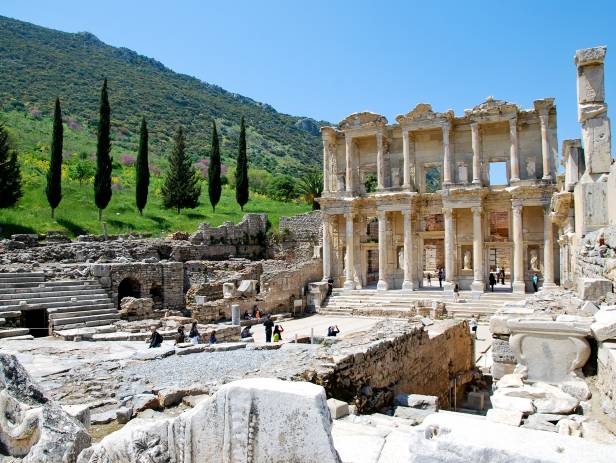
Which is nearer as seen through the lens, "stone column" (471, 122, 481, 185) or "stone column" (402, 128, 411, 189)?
"stone column" (471, 122, 481, 185)

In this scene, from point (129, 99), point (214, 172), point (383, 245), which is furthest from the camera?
point (129, 99)

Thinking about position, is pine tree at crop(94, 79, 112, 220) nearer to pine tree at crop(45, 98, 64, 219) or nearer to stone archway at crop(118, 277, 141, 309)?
pine tree at crop(45, 98, 64, 219)

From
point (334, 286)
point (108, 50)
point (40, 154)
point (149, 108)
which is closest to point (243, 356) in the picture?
point (334, 286)

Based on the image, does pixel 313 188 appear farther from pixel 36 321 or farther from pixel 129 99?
pixel 129 99

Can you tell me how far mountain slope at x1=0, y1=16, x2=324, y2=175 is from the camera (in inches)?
2574

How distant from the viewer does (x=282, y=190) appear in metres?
53.1

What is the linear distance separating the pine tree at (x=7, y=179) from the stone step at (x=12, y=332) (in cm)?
1689

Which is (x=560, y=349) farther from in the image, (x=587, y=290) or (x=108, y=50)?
(x=108, y=50)

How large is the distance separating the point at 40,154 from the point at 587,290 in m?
44.7

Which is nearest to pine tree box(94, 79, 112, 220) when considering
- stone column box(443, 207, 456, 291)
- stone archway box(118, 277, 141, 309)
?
stone archway box(118, 277, 141, 309)

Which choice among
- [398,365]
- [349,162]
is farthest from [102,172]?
[398,365]

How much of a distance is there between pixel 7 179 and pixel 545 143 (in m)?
30.1

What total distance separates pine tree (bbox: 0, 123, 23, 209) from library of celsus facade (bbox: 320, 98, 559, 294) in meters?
18.4

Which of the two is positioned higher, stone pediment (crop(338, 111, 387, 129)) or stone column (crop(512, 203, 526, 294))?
stone pediment (crop(338, 111, 387, 129))
